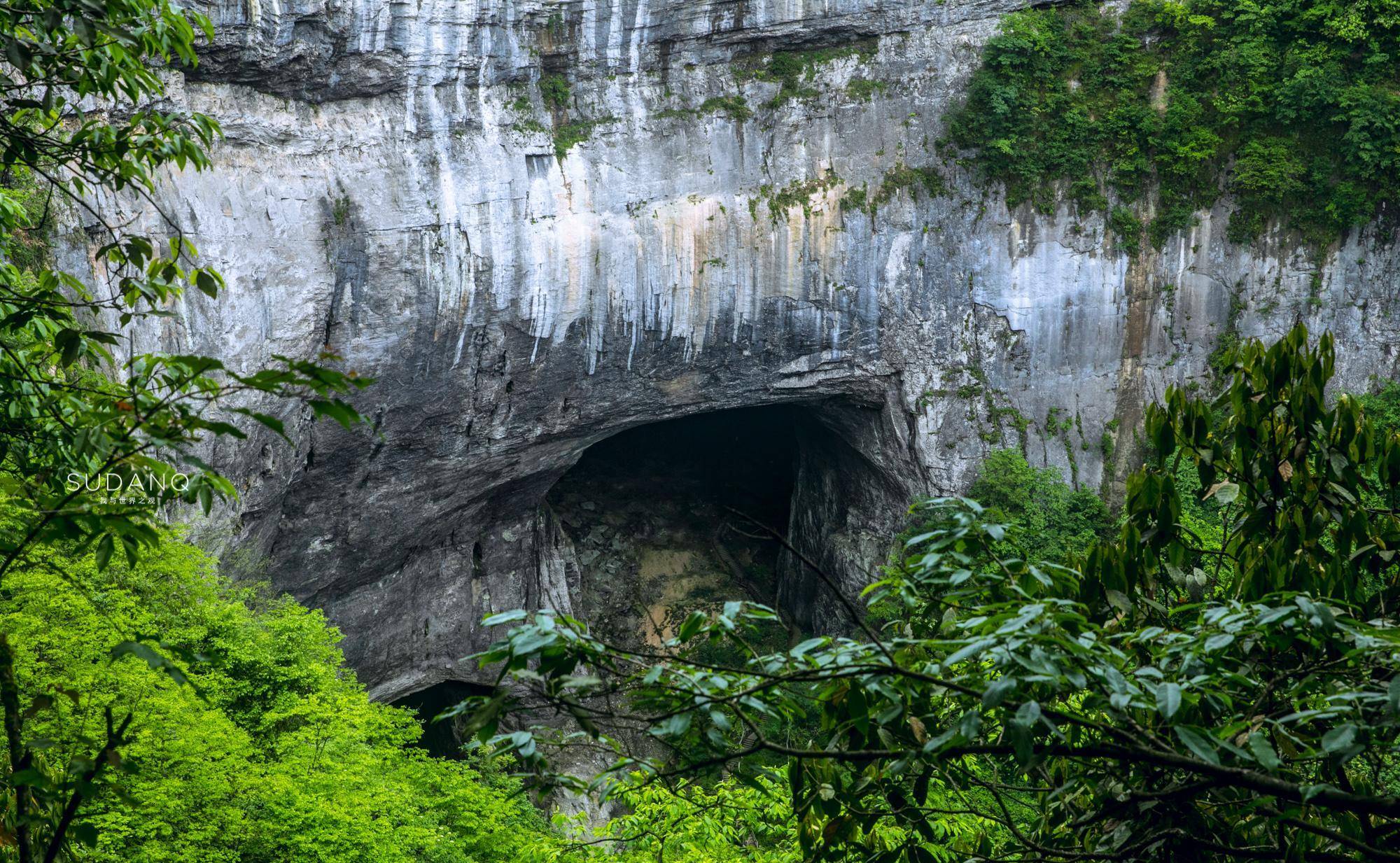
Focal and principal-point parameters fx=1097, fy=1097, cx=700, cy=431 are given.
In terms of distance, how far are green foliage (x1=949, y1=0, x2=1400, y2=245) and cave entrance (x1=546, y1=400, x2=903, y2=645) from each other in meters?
4.75

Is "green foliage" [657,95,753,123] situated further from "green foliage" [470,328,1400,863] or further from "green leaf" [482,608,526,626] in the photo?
"green leaf" [482,608,526,626]

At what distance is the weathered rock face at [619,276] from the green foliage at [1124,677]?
10.7 meters

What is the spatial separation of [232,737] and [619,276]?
8267mm

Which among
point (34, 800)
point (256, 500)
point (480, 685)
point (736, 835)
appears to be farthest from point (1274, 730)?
point (480, 685)

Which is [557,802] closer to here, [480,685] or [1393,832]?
[480,685]

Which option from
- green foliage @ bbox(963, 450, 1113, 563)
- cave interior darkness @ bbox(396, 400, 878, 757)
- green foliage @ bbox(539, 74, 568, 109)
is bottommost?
cave interior darkness @ bbox(396, 400, 878, 757)

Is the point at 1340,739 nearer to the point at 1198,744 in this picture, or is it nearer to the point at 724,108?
the point at 1198,744

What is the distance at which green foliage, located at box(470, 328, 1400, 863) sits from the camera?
2.27m

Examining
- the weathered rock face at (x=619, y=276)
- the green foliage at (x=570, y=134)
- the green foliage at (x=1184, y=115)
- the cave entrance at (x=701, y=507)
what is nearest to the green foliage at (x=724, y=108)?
the weathered rock face at (x=619, y=276)

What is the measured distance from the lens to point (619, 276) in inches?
583

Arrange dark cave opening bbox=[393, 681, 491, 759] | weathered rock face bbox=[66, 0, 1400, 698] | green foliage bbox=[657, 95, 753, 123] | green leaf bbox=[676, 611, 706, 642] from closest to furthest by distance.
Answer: green leaf bbox=[676, 611, 706, 642], weathered rock face bbox=[66, 0, 1400, 698], green foliage bbox=[657, 95, 753, 123], dark cave opening bbox=[393, 681, 491, 759]

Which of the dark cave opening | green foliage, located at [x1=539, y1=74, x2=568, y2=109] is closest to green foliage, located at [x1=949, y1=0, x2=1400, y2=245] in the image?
green foliage, located at [x1=539, y1=74, x2=568, y2=109]

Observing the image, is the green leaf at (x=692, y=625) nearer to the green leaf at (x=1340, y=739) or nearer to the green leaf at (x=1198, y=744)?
the green leaf at (x=1198, y=744)

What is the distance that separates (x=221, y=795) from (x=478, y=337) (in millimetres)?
7551
